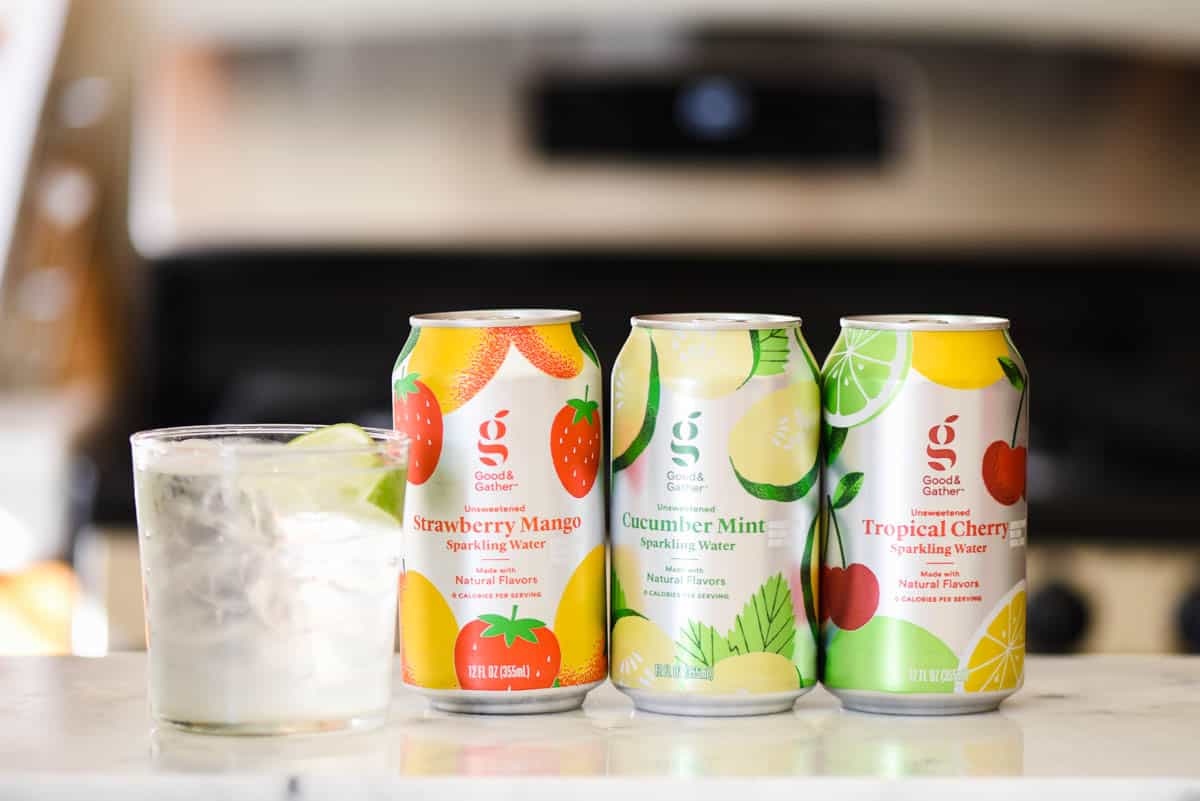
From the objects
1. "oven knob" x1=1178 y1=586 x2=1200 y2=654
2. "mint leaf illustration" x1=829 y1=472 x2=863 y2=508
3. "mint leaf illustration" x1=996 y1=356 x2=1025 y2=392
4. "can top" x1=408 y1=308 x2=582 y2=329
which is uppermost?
"can top" x1=408 y1=308 x2=582 y2=329

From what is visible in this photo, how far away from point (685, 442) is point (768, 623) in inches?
3.7

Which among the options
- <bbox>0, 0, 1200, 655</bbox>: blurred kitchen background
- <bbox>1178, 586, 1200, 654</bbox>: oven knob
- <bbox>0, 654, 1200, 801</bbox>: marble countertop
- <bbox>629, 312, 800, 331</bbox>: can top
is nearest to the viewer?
<bbox>0, 654, 1200, 801</bbox>: marble countertop

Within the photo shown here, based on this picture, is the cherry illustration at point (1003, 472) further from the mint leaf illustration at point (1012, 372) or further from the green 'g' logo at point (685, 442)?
the green 'g' logo at point (685, 442)

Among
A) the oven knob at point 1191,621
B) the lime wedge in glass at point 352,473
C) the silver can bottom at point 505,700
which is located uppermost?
the lime wedge in glass at point 352,473

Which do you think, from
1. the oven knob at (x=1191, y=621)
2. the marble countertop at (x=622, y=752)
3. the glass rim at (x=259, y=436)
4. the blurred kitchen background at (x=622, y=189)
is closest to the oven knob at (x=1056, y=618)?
the oven knob at (x=1191, y=621)

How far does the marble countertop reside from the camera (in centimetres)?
69

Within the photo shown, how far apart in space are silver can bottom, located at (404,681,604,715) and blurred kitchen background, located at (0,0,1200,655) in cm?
145

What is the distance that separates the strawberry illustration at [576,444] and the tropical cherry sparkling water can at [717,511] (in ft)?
0.05

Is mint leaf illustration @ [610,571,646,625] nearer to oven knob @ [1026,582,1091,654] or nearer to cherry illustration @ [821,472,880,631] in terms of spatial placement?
cherry illustration @ [821,472,880,631]

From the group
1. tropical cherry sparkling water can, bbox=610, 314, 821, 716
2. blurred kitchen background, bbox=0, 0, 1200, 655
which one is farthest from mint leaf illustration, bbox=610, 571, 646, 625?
blurred kitchen background, bbox=0, 0, 1200, 655

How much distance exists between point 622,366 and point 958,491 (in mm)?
170

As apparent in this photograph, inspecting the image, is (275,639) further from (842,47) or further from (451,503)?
(842,47)

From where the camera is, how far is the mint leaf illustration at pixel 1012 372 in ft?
2.63

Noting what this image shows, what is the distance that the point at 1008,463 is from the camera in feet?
2.64
